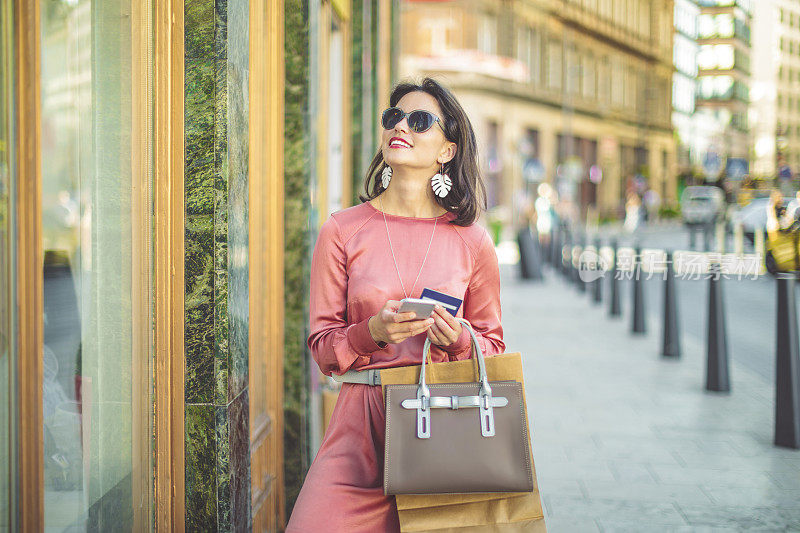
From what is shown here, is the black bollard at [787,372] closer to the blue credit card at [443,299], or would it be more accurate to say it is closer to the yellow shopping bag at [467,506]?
the yellow shopping bag at [467,506]

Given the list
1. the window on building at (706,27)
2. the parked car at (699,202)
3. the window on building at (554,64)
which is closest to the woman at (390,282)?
the window on building at (706,27)

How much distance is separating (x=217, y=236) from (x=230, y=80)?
468mm

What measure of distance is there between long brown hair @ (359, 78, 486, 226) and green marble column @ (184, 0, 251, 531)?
465 millimetres

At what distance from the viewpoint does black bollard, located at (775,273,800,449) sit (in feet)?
17.5

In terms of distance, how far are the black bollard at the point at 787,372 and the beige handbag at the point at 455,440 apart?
376 centimetres

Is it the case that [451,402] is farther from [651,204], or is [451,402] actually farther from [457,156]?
[651,204]

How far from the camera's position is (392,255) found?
247 cm

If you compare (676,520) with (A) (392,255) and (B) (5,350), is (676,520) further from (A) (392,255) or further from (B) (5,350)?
(B) (5,350)

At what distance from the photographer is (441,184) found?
257 centimetres

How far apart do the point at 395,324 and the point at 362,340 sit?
0.55ft

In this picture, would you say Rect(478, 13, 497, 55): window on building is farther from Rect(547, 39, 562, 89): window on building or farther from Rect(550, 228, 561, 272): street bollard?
Rect(550, 228, 561, 272): street bollard

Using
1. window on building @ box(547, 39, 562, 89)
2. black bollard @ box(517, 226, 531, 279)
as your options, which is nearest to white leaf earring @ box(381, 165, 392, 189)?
black bollard @ box(517, 226, 531, 279)

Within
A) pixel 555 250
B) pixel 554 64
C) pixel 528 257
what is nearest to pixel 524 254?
pixel 528 257

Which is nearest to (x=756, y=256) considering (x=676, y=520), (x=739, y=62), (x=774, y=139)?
(x=774, y=139)
